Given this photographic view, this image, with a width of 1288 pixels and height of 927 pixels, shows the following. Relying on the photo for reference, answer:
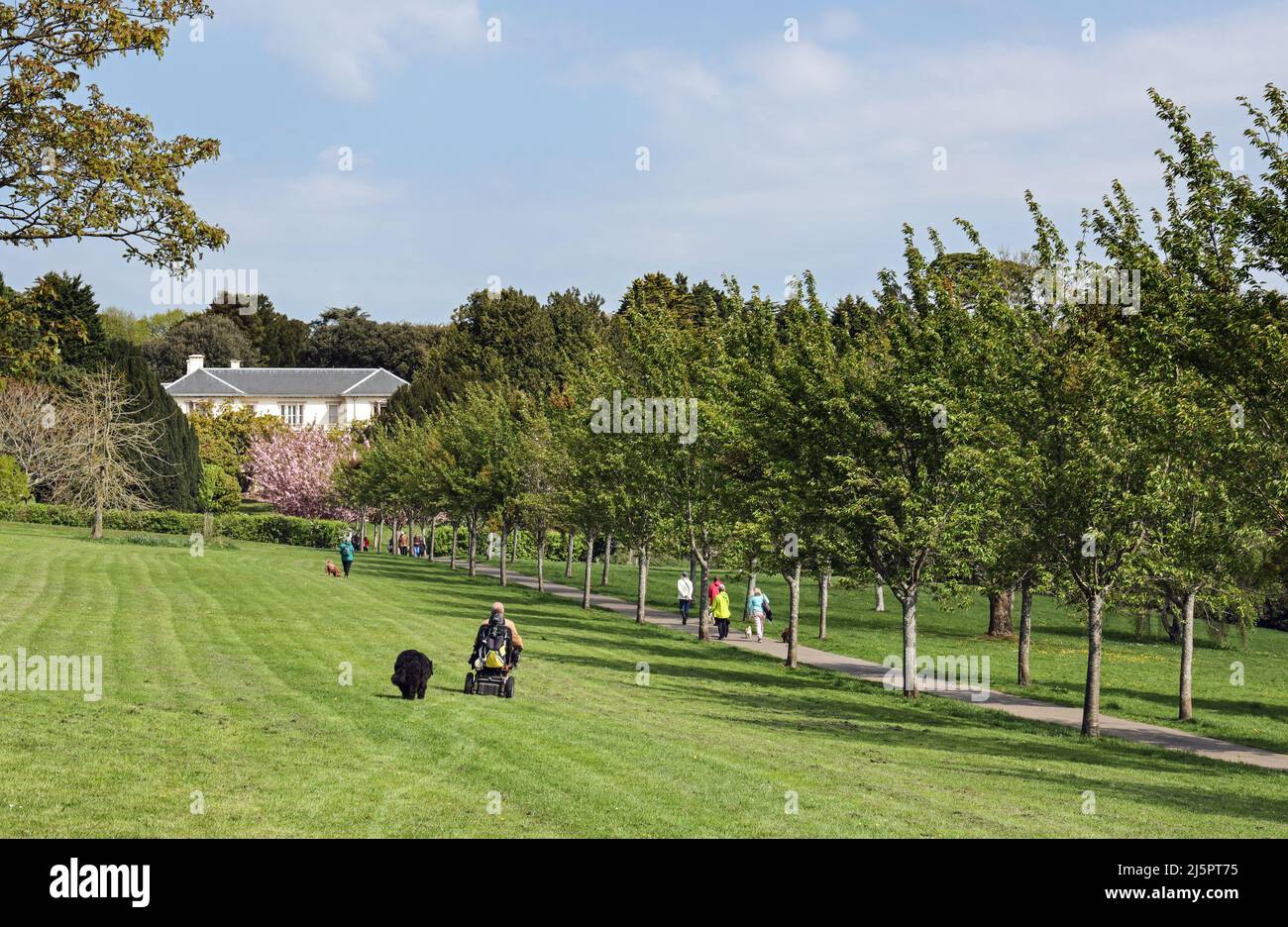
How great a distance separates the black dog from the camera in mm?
19094

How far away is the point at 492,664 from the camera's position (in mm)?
20281

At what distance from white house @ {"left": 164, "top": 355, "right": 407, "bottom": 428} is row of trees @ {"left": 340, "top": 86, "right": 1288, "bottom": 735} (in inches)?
4173

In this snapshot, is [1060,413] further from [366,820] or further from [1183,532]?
[366,820]

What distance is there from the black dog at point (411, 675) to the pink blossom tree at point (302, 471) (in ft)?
263

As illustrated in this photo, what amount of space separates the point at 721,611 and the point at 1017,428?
16.0 metres

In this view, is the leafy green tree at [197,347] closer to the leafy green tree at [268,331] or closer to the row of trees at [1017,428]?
the leafy green tree at [268,331]

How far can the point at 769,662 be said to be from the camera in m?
32.6

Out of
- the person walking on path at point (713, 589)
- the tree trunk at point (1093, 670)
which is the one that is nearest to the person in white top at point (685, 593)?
the person walking on path at point (713, 589)

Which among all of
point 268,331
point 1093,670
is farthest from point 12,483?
point 268,331

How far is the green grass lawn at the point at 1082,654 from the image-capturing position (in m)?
27.5

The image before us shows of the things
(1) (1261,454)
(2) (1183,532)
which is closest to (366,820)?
(1) (1261,454)

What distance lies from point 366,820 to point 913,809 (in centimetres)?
583

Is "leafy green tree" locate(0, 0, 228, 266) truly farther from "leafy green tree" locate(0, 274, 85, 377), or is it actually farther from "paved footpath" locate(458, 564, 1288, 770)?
"paved footpath" locate(458, 564, 1288, 770)

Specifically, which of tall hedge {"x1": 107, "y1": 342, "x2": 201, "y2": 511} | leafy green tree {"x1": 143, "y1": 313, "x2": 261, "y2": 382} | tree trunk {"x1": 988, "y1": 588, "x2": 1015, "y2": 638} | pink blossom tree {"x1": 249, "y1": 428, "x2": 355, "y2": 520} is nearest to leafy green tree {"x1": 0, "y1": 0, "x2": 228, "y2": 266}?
tree trunk {"x1": 988, "y1": 588, "x2": 1015, "y2": 638}
